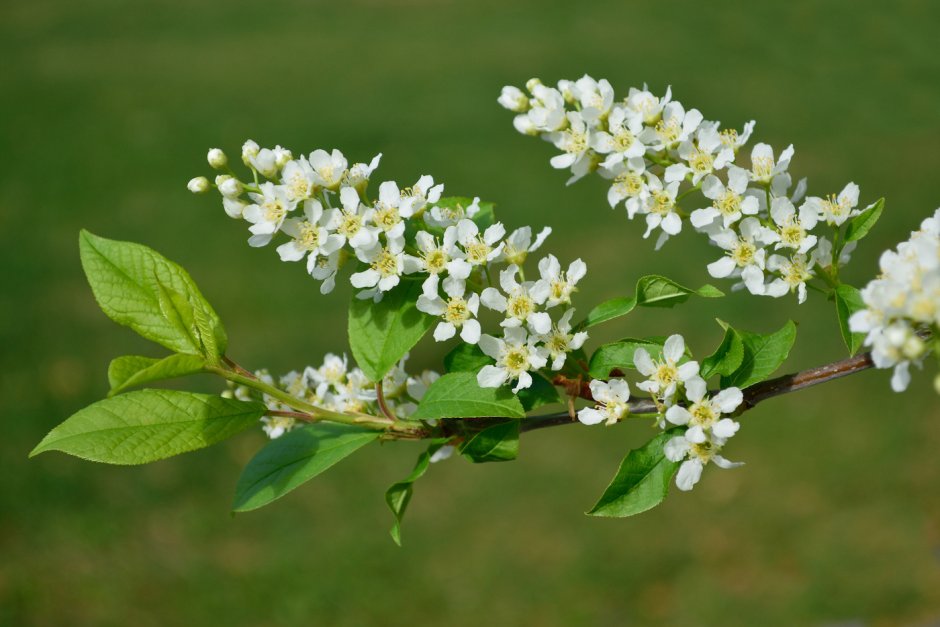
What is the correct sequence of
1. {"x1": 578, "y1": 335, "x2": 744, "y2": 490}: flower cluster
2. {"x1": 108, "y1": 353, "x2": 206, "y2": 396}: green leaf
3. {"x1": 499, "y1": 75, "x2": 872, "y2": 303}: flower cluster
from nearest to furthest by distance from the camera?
1. {"x1": 108, "y1": 353, "x2": 206, "y2": 396}: green leaf
2. {"x1": 578, "y1": 335, "x2": 744, "y2": 490}: flower cluster
3. {"x1": 499, "y1": 75, "x2": 872, "y2": 303}: flower cluster

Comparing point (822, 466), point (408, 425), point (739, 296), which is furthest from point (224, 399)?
point (739, 296)

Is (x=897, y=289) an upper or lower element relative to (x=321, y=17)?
upper

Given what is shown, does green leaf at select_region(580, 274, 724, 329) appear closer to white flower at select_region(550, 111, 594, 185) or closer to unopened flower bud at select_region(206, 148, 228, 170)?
white flower at select_region(550, 111, 594, 185)

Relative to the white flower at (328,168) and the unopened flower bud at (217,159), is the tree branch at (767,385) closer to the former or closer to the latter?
the white flower at (328,168)

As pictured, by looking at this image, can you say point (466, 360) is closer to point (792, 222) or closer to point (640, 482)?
point (640, 482)

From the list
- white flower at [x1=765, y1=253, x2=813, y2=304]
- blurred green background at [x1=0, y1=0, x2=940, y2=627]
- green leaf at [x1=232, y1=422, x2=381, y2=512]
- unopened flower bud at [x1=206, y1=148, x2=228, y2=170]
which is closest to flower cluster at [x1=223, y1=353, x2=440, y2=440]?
green leaf at [x1=232, y1=422, x2=381, y2=512]

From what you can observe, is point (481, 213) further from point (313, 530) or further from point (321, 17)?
point (321, 17)
